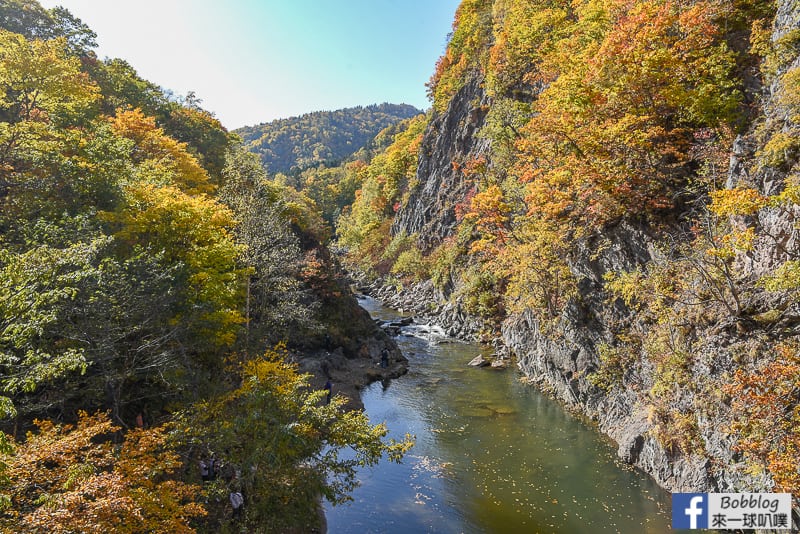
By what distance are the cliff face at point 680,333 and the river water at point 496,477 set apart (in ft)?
4.76

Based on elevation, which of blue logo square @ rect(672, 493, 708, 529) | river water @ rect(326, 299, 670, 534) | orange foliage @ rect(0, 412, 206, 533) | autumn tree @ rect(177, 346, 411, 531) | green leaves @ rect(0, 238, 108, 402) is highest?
green leaves @ rect(0, 238, 108, 402)

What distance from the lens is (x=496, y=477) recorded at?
1778 centimetres

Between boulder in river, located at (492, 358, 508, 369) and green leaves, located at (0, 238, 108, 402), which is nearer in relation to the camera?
green leaves, located at (0, 238, 108, 402)

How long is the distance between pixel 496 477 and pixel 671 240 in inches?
513

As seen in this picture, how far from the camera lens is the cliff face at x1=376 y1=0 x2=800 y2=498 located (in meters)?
13.6

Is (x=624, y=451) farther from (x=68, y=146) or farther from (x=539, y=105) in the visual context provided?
(x=68, y=146)

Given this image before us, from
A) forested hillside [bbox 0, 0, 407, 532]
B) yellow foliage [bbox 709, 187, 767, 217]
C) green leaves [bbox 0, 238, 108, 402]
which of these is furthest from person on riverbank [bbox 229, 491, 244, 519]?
yellow foliage [bbox 709, 187, 767, 217]

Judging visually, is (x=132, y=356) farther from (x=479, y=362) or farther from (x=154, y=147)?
(x=154, y=147)

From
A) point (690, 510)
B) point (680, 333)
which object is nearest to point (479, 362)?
point (680, 333)

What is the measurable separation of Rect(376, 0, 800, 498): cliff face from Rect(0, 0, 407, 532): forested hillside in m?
11.0

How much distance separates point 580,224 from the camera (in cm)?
2330

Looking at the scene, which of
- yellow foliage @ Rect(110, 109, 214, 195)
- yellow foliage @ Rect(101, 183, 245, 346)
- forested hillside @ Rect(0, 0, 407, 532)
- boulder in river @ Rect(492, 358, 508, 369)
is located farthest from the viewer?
yellow foliage @ Rect(110, 109, 214, 195)

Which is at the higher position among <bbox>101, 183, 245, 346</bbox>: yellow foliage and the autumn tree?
<bbox>101, 183, 245, 346</bbox>: yellow foliage

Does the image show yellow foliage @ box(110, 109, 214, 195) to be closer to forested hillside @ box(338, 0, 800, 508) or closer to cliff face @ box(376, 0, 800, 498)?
forested hillside @ box(338, 0, 800, 508)
